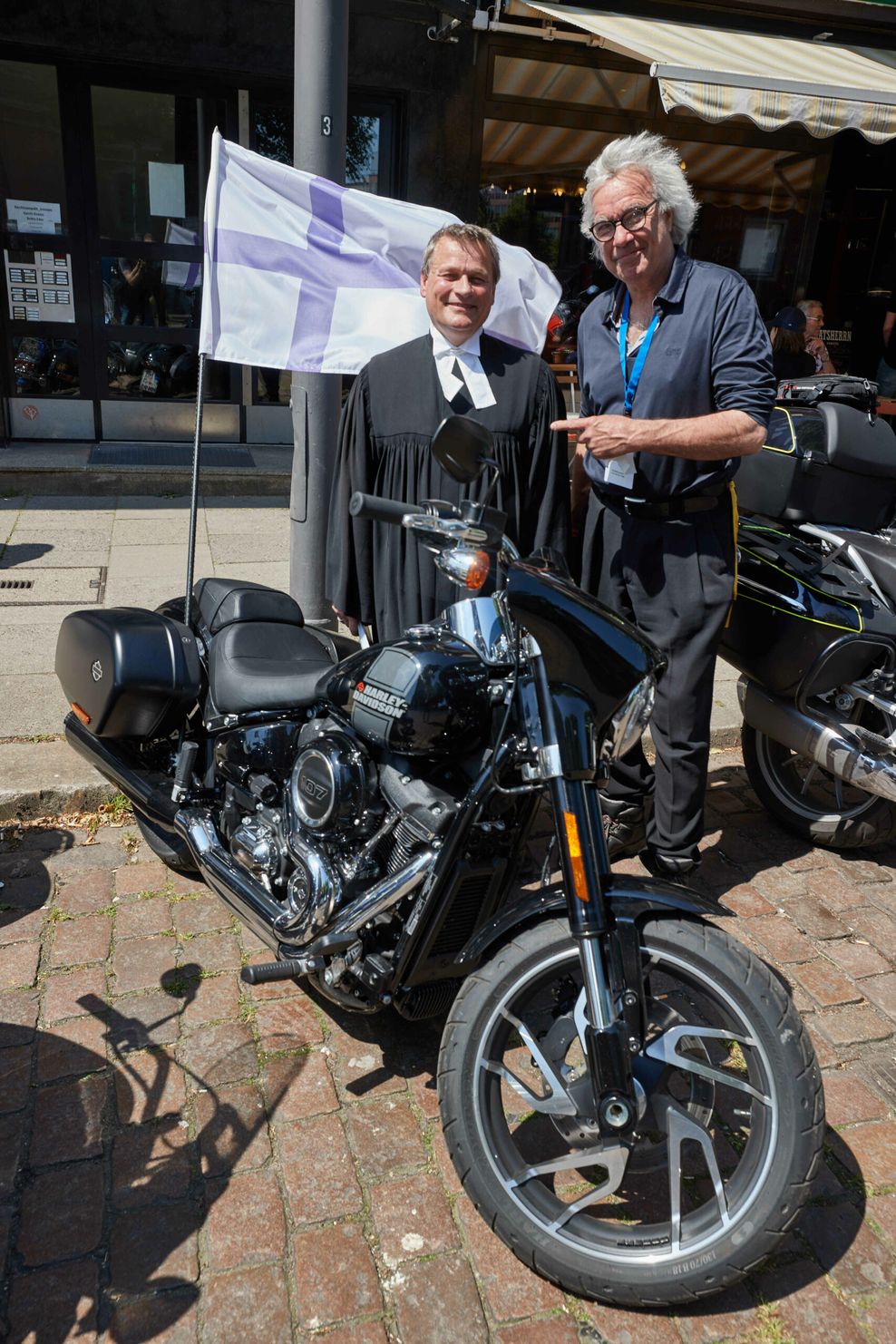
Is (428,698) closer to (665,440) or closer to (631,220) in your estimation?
(665,440)

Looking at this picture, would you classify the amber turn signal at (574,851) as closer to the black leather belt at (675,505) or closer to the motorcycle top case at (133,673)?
the black leather belt at (675,505)

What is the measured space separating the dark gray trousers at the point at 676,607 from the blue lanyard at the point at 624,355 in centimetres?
35

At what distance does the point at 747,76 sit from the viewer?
627cm

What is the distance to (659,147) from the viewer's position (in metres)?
2.82

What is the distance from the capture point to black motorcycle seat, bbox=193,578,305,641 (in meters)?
3.06

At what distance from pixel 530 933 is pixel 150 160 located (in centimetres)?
790

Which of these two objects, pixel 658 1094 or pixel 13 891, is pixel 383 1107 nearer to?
pixel 658 1094

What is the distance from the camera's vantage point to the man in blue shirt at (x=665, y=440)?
277cm

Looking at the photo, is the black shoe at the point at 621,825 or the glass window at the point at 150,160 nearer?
the black shoe at the point at 621,825

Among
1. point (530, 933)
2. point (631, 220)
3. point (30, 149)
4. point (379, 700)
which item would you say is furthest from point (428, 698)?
point (30, 149)

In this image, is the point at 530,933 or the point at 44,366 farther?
the point at 44,366

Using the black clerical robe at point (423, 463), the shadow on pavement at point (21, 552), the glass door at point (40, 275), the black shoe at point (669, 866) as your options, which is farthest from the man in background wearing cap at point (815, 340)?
the glass door at point (40, 275)

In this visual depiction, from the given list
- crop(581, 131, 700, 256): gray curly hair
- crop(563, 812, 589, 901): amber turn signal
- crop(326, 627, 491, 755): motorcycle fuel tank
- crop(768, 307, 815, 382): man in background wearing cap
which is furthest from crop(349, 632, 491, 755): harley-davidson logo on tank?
crop(768, 307, 815, 382): man in background wearing cap

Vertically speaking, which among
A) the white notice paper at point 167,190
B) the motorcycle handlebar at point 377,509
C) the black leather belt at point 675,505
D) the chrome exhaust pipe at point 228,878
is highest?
the white notice paper at point 167,190
